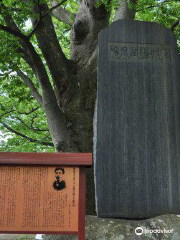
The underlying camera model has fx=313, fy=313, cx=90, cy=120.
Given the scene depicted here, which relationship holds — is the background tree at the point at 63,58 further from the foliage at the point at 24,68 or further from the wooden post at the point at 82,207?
the wooden post at the point at 82,207

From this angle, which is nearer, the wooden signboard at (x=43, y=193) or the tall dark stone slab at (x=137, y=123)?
the wooden signboard at (x=43, y=193)

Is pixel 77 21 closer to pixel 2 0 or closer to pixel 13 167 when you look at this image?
pixel 2 0

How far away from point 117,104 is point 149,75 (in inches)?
31.4

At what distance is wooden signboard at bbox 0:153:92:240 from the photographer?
11.3ft

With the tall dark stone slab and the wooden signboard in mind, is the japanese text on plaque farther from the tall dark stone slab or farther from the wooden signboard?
the wooden signboard

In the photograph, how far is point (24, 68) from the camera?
9086 millimetres

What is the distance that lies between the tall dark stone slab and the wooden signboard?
137 cm

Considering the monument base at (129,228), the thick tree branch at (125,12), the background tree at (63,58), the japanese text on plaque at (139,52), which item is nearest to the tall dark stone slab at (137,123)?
the japanese text on plaque at (139,52)

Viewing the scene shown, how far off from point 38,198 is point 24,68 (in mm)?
6198

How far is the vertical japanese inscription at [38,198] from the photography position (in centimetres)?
345

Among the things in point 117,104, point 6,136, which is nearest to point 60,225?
point 117,104

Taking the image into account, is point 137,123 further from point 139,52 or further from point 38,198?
point 38,198

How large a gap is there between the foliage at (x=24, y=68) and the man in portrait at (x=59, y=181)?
135 inches

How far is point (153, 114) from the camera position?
5.22 metres
